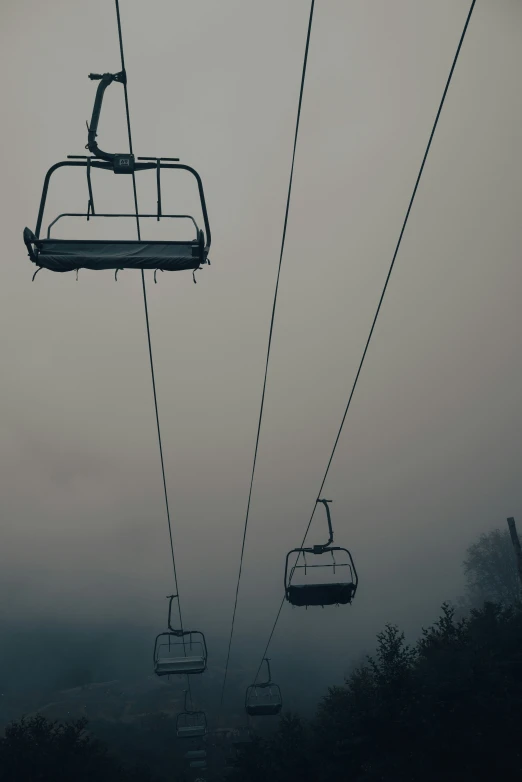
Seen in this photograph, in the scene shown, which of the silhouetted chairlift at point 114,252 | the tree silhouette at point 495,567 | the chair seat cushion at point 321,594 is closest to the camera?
the silhouetted chairlift at point 114,252

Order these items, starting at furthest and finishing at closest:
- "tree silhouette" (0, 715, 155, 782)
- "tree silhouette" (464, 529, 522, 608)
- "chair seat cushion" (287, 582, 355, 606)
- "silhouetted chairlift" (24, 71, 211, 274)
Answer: "tree silhouette" (464, 529, 522, 608)
"tree silhouette" (0, 715, 155, 782)
"chair seat cushion" (287, 582, 355, 606)
"silhouetted chairlift" (24, 71, 211, 274)

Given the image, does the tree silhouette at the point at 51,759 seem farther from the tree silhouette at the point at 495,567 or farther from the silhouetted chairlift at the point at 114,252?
the tree silhouette at the point at 495,567

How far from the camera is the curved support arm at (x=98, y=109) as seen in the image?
6.59 m

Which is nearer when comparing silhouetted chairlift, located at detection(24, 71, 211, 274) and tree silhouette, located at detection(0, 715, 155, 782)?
silhouetted chairlift, located at detection(24, 71, 211, 274)

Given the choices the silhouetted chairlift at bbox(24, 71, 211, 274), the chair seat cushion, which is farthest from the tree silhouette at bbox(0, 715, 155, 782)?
the silhouetted chairlift at bbox(24, 71, 211, 274)

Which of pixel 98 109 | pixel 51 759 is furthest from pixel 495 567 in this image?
pixel 98 109

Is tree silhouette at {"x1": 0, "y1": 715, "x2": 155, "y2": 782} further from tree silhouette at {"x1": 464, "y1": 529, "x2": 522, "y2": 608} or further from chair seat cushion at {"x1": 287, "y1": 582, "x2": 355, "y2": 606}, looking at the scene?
tree silhouette at {"x1": 464, "y1": 529, "x2": 522, "y2": 608}

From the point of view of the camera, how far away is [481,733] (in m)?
27.8

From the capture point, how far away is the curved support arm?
6590mm

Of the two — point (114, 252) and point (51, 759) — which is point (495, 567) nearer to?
point (51, 759)

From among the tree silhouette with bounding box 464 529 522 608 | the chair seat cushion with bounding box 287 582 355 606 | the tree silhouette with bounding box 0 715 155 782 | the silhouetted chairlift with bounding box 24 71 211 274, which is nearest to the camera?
the silhouetted chairlift with bounding box 24 71 211 274

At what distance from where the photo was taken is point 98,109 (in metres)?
6.87

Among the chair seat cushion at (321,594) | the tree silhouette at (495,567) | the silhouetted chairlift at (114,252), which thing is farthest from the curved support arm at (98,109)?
the tree silhouette at (495,567)

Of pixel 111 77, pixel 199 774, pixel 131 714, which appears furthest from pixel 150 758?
pixel 111 77
